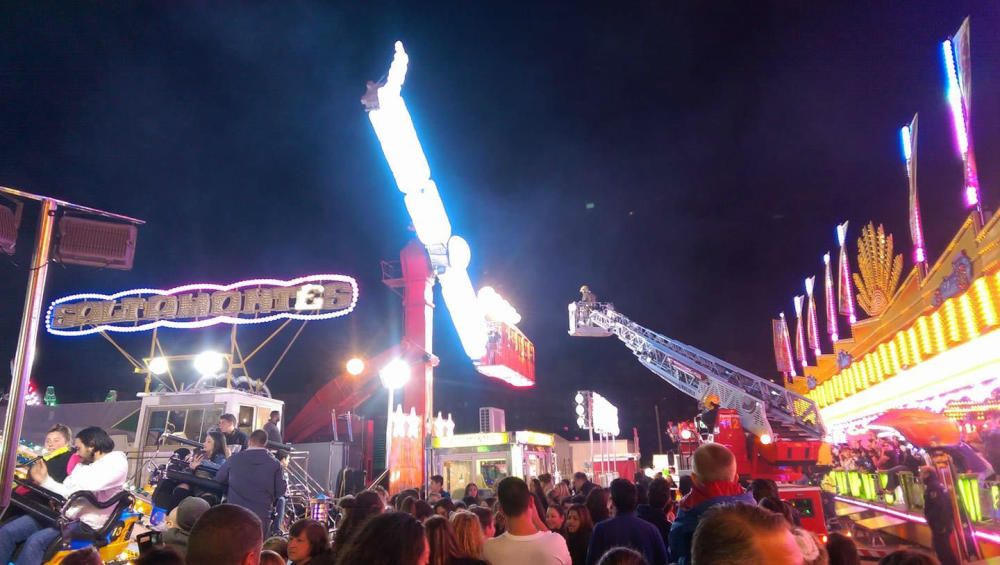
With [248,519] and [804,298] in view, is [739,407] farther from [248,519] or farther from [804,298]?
[248,519]

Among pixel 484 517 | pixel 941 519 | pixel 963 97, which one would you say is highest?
pixel 963 97

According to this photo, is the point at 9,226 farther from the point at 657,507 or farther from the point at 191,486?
the point at 657,507

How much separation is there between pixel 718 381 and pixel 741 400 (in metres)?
1.46

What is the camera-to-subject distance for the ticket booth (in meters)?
22.6

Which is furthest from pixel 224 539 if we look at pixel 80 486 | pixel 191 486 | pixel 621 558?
pixel 191 486

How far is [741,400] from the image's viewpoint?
26.6m

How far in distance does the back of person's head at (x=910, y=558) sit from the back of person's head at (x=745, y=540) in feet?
3.81

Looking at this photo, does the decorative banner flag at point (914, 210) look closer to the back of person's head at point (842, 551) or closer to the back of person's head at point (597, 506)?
the back of person's head at point (597, 506)

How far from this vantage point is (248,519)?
297cm

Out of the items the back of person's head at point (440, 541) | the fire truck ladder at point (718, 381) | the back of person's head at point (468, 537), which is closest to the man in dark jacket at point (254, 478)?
the back of person's head at point (468, 537)

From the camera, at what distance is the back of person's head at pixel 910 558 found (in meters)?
2.82

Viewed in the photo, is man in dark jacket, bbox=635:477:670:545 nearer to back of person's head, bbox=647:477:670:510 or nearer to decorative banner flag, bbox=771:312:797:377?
back of person's head, bbox=647:477:670:510

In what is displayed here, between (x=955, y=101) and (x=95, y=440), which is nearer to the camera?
(x=95, y=440)

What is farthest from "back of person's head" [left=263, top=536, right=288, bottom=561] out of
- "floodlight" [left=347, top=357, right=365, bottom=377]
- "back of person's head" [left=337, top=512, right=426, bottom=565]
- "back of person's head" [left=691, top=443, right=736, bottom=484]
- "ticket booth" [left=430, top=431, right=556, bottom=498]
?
"floodlight" [left=347, top=357, right=365, bottom=377]
